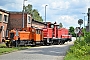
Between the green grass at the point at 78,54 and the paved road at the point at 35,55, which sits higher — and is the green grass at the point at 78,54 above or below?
above

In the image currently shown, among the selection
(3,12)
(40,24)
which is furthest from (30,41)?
(40,24)

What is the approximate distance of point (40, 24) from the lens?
72188mm

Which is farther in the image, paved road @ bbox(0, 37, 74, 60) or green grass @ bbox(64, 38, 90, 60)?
paved road @ bbox(0, 37, 74, 60)

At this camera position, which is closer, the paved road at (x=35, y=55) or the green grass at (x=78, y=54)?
the green grass at (x=78, y=54)

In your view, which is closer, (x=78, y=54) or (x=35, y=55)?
(x=78, y=54)

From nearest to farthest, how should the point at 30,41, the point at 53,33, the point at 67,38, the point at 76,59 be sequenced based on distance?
1. the point at 76,59
2. the point at 30,41
3. the point at 53,33
4. the point at 67,38

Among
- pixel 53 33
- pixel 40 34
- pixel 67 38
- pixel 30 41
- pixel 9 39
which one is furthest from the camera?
pixel 67 38

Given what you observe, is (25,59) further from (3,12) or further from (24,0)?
(3,12)

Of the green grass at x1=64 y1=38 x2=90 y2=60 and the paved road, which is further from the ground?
the green grass at x1=64 y1=38 x2=90 y2=60

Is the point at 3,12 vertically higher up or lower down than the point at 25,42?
higher up

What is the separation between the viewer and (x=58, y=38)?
5094cm

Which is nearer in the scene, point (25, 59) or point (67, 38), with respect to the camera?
point (25, 59)

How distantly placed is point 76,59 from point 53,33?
30.3m

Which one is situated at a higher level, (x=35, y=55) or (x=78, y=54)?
(x=78, y=54)
